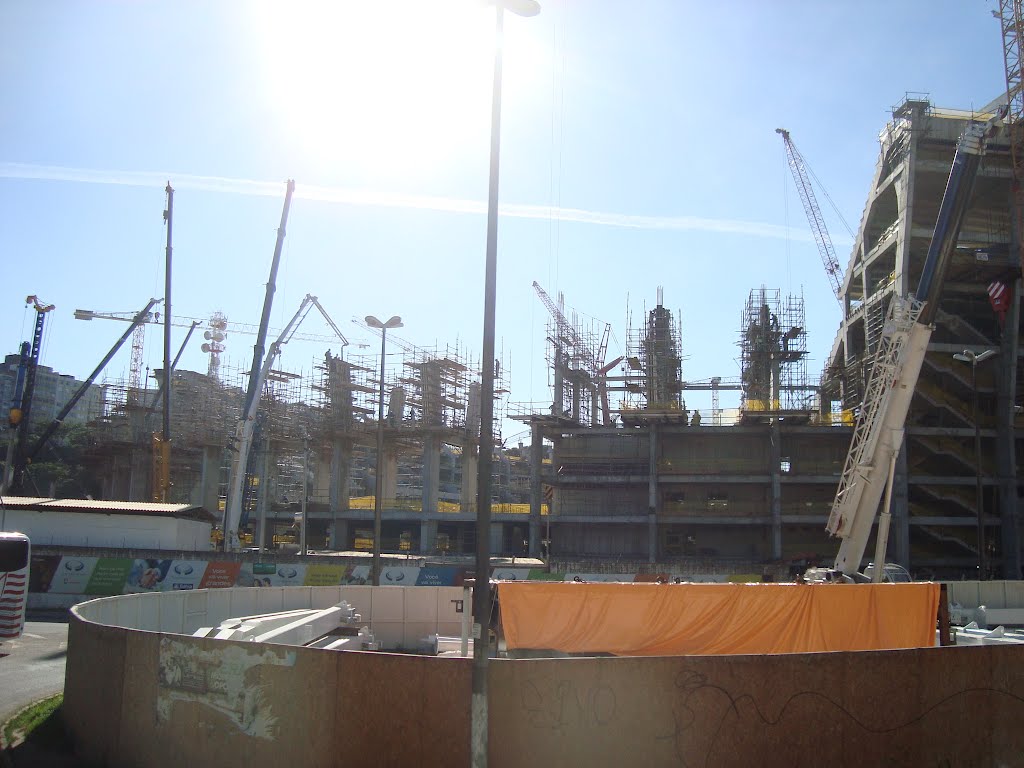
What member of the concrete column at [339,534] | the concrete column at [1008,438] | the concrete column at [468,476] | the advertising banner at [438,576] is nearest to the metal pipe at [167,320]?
the concrete column at [339,534]

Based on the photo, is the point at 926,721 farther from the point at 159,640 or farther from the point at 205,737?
the point at 159,640

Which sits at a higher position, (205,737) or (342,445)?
(342,445)

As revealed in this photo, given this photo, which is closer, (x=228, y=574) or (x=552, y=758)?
(x=552, y=758)

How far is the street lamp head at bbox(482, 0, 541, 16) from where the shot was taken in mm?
8883

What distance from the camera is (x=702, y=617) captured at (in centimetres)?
1402

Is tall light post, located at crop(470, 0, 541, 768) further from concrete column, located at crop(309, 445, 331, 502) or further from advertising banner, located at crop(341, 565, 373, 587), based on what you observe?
concrete column, located at crop(309, 445, 331, 502)

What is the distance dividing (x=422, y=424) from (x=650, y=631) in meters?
47.7

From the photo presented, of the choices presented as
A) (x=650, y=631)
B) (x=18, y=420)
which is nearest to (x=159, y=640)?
(x=650, y=631)

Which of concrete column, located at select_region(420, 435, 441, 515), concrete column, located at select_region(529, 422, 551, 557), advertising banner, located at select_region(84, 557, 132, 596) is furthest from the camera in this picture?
concrete column, located at select_region(420, 435, 441, 515)

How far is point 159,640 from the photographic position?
941 centimetres

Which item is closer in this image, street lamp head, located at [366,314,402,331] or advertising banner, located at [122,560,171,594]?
street lamp head, located at [366,314,402,331]

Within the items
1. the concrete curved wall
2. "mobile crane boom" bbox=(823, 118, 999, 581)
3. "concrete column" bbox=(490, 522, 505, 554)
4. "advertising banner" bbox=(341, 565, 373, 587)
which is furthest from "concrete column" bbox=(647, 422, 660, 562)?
the concrete curved wall

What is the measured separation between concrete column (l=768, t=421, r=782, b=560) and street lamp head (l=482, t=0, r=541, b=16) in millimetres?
49097

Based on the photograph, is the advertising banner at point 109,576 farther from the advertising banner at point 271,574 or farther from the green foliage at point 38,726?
the green foliage at point 38,726
